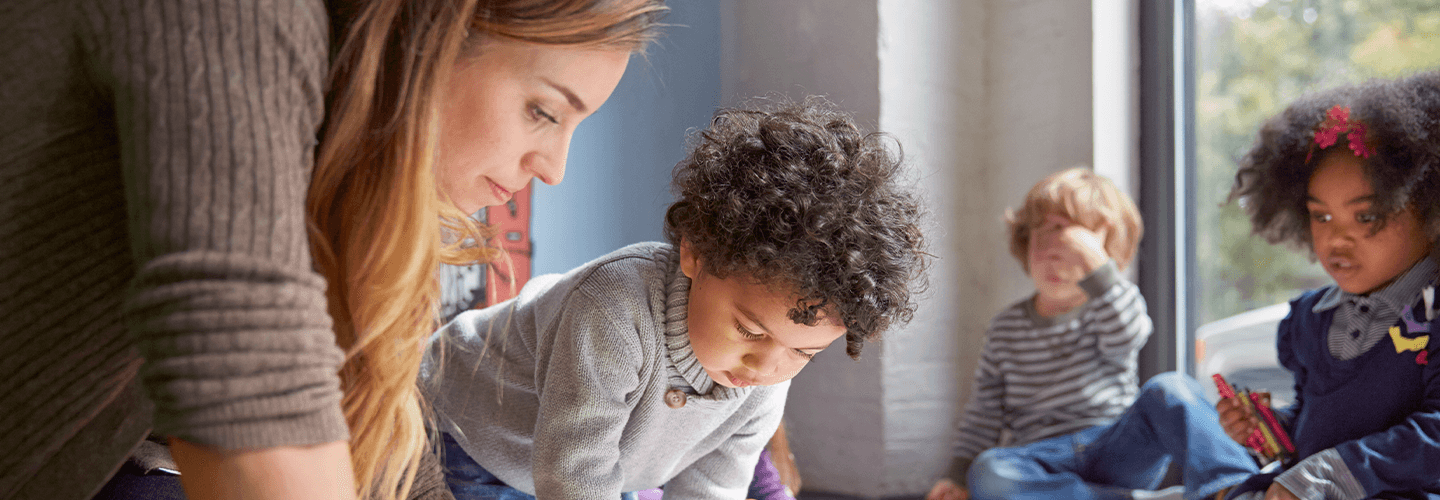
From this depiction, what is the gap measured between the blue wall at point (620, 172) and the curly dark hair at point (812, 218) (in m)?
0.53

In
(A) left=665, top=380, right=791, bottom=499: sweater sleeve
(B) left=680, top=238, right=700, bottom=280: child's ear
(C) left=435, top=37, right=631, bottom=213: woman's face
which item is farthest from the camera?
(A) left=665, top=380, right=791, bottom=499: sweater sleeve

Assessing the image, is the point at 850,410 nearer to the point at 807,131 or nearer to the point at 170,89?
the point at 807,131

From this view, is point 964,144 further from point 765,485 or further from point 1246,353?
point 765,485

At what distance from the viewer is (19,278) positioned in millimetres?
388

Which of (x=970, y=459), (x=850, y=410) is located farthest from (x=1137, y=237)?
(x=850, y=410)

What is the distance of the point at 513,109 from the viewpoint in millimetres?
625

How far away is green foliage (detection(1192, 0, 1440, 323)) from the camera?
1.73 meters

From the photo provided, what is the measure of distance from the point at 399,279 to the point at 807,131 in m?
0.45

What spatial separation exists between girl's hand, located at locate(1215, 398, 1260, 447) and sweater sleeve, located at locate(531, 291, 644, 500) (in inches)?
42.0

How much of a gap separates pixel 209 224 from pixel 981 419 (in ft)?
5.71

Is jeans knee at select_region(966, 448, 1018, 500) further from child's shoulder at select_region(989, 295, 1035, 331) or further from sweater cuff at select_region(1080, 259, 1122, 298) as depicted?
sweater cuff at select_region(1080, 259, 1122, 298)

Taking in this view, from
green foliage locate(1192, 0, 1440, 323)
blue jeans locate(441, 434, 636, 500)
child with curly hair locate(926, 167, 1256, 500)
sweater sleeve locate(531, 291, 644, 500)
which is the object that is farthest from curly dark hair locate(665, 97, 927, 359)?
green foliage locate(1192, 0, 1440, 323)

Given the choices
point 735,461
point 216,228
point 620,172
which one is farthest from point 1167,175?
point 216,228

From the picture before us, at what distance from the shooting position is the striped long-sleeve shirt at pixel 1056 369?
1.78 meters
